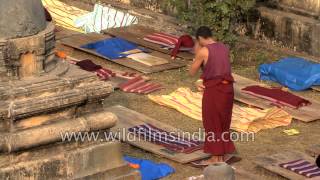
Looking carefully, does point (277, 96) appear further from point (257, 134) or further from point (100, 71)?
point (100, 71)

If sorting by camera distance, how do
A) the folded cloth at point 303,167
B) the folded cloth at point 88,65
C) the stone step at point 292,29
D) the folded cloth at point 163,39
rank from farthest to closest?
1. the folded cloth at point 163,39
2. the stone step at point 292,29
3. the folded cloth at point 88,65
4. the folded cloth at point 303,167

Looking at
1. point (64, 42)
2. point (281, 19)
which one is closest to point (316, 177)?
point (281, 19)

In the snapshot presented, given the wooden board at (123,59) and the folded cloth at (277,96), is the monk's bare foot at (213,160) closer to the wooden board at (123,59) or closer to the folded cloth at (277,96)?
the folded cloth at (277,96)

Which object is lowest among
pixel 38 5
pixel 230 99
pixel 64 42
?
pixel 64 42

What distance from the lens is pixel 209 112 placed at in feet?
30.3

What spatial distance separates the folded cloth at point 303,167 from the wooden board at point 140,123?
3.21ft

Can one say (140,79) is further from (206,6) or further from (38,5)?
(38,5)

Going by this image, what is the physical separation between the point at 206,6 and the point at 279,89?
7.05ft

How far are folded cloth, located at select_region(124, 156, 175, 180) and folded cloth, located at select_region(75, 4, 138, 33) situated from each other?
6.69 meters

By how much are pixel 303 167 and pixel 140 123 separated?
92.5 inches

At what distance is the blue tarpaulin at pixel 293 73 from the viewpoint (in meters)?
12.2

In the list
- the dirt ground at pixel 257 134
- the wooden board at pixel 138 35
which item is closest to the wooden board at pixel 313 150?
the dirt ground at pixel 257 134

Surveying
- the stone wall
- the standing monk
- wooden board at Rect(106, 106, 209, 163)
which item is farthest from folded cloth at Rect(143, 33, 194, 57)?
the stone wall

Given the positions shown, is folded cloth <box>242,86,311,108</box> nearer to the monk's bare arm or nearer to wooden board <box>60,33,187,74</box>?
wooden board <box>60,33,187,74</box>
